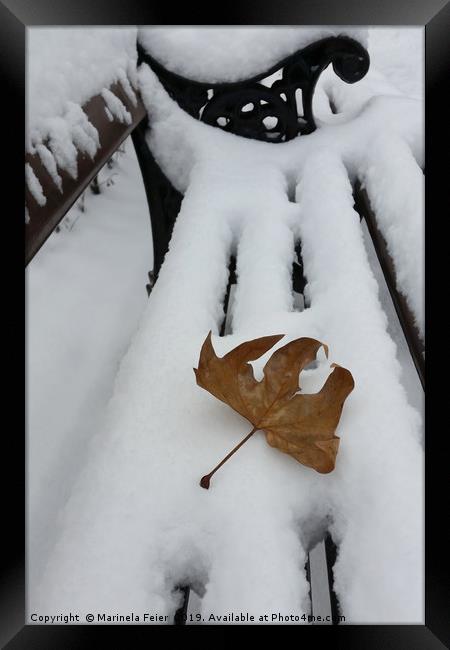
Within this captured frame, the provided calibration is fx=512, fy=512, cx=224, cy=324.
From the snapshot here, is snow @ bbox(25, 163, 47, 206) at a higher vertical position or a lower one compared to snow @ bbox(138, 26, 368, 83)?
lower

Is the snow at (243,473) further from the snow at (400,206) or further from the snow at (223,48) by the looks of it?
the snow at (223,48)

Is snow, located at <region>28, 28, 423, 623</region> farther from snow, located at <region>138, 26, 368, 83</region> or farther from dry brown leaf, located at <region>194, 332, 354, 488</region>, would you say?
snow, located at <region>138, 26, 368, 83</region>

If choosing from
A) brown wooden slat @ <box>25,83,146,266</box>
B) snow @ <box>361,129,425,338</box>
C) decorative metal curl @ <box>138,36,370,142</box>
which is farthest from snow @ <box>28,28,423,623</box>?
decorative metal curl @ <box>138,36,370,142</box>

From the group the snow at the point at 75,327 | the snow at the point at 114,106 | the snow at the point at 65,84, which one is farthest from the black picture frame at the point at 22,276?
the snow at the point at 75,327

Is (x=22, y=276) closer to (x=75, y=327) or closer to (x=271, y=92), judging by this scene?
(x=271, y=92)

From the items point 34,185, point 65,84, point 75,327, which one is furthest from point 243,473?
point 75,327

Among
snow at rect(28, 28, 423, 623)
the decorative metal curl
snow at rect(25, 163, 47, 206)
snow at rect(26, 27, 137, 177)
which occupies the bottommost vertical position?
snow at rect(28, 28, 423, 623)

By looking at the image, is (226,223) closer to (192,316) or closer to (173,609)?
(192,316)
